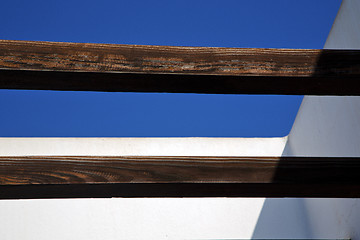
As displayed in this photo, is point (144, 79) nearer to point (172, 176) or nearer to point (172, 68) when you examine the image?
point (172, 68)

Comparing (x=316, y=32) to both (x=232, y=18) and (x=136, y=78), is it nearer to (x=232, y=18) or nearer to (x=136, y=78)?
(x=232, y=18)

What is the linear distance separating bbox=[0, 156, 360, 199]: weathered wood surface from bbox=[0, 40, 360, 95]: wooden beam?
40 cm

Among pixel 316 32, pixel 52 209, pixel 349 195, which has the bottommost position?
pixel 349 195

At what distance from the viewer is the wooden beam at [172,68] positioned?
47.5 inches

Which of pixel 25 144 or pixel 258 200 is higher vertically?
pixel 25 144

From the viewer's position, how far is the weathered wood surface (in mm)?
1521

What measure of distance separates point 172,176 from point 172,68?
1.68ft

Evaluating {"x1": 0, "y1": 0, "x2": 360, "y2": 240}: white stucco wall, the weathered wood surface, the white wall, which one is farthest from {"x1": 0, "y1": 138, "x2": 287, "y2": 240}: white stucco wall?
the weathered wood surface

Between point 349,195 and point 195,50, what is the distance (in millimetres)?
979

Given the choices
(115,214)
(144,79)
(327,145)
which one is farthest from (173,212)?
(144,79)

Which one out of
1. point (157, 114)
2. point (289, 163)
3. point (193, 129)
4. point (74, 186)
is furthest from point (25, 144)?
point (289, 163)

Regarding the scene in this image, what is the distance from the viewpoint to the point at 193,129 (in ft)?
13.5

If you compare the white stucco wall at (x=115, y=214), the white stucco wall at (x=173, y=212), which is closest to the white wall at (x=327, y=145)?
the white stucco wall at (x=173, y=212)

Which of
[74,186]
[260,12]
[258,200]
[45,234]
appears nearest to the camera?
[74,186]
